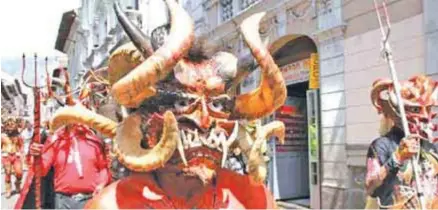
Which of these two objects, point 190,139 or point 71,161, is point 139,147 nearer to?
point 190,139

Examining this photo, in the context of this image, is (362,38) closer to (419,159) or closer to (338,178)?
(338,178)

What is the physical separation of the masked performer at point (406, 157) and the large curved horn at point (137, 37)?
6.80 feet

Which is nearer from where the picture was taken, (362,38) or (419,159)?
(419,159)

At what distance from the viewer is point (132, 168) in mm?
2285

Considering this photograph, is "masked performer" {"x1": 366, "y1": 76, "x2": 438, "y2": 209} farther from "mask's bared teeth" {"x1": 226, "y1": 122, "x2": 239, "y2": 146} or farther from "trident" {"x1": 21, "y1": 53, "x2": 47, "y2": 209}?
"trident" {"x1": 21, "y1": 53, "x2": 47, "y2": 209}

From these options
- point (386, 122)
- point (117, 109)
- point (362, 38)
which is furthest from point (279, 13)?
point (117, 109)

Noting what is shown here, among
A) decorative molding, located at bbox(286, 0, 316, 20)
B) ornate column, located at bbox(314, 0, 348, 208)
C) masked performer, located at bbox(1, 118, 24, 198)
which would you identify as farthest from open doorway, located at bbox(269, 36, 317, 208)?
masked performer, located at bbox(1, 118, 24, 198)

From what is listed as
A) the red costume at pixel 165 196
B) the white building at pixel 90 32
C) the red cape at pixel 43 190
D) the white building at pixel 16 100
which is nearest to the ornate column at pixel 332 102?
the white building at pixel 16 100

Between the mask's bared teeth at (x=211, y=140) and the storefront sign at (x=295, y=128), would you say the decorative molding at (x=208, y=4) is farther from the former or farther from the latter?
the mask's bared teeth at (x=211, y=140)

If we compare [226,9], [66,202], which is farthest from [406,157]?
[226,9]

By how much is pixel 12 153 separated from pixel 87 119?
464 inches

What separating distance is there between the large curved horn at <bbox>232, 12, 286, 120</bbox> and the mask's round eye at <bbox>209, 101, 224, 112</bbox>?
0.07 meters

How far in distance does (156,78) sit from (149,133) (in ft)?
0.92

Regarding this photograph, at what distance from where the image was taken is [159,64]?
2121mm
